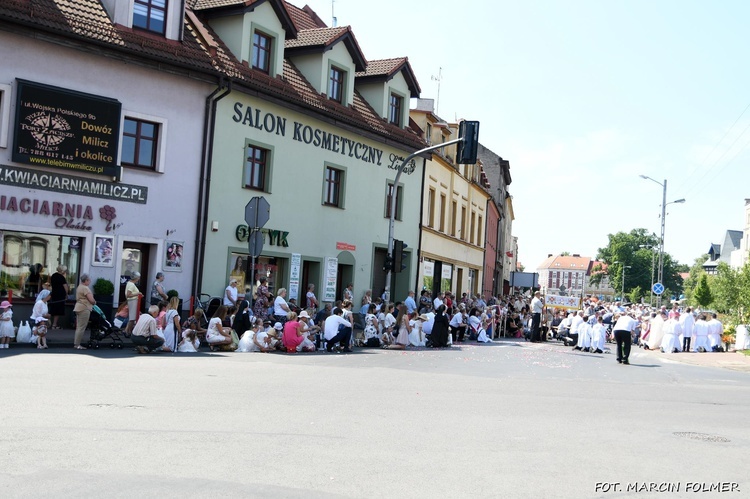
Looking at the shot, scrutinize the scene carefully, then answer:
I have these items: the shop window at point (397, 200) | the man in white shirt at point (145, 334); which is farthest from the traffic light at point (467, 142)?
the man in white shirt at point (145, 334)

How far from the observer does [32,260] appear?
20.6 meters

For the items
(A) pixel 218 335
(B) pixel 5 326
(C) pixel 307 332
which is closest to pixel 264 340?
(A) pixel 218 335

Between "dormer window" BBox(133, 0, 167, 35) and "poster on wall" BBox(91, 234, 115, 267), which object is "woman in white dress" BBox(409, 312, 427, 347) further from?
"dormer window" BBox(133, 0, 167, 35)

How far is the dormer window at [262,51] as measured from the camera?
26672mm

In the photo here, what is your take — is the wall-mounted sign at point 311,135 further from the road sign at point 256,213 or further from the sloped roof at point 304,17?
the road sign at point 256,213

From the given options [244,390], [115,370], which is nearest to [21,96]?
[115,370]

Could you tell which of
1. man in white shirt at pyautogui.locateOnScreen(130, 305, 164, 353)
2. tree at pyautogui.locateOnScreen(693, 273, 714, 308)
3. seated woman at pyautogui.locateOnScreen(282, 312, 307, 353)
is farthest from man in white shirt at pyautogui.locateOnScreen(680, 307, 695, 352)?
tree at pyautogui.locateOnScreen(693, 273, 714, 308)

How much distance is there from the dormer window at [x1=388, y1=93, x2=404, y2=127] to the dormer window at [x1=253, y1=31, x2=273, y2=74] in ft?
26.8

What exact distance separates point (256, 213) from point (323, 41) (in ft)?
36.4

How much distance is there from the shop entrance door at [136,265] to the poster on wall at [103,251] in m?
0.39

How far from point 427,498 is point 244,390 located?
6.14 m

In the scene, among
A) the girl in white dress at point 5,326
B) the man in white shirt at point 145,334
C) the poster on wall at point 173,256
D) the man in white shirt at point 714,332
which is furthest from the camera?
the man in white shirt at point 714,332

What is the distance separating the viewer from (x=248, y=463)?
7094 millimetres

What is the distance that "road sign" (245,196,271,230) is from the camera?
2030 cm
